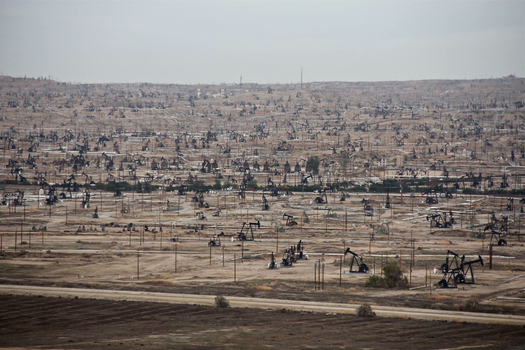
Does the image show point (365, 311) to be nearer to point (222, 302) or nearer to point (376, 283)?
point (222, 302)

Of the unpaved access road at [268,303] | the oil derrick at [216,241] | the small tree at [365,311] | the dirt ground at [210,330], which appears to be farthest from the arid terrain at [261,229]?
the unpaved access road at [268,303]

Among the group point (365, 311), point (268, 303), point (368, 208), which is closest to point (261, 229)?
point (368, 208)

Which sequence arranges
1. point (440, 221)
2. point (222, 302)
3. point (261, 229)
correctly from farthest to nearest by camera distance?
point (440, 221) → point (261, 229) → point (222, 302)

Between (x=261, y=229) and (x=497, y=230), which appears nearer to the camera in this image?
(x=497, y=230)

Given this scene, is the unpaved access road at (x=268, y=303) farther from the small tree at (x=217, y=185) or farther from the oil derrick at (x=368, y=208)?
the small tree at (x=217, y=185)

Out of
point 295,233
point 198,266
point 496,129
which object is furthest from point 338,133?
point 198,266

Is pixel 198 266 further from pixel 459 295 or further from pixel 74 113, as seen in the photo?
pixel 74 113
